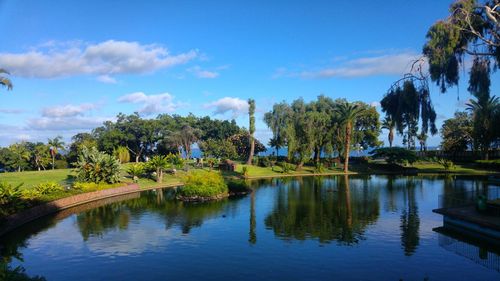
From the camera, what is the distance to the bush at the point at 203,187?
132 ft

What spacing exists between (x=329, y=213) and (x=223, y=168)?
122 feet

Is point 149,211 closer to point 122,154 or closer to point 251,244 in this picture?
point 251,244

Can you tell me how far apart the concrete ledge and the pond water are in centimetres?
68

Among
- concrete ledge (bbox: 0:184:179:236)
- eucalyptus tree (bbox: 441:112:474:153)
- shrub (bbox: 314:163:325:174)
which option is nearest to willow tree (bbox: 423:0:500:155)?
concrete ledge (bbox: 0:184:179:236)

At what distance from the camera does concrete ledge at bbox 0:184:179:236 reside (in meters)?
25.5

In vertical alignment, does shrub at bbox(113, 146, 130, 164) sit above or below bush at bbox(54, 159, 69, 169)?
above

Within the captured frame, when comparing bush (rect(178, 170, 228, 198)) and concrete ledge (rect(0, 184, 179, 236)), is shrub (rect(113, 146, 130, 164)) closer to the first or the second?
concrete ledge (rect(0, 184, 179, 236))

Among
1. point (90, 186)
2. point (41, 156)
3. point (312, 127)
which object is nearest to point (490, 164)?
point (312, 127)

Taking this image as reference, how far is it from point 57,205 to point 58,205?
190 millimetres

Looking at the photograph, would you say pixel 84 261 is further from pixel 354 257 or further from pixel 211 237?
pixel 354 257

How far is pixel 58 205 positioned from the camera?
33.1m

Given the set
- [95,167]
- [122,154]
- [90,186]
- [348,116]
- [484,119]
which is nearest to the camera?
[90,186]

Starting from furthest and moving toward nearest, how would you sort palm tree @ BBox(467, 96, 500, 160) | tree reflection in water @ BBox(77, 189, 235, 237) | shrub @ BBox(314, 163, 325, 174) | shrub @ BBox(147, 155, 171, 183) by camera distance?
shrub @ BBox(314, 163, 325, 174) → palm tree @ BBox(467, 96, 500, 160) → shrub @ BBox(147, 155, 171, 183) → tree reflection in water @ BBox(77, 189, 235, 237)

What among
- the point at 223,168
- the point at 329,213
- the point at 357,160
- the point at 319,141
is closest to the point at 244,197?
the point at 329,213
